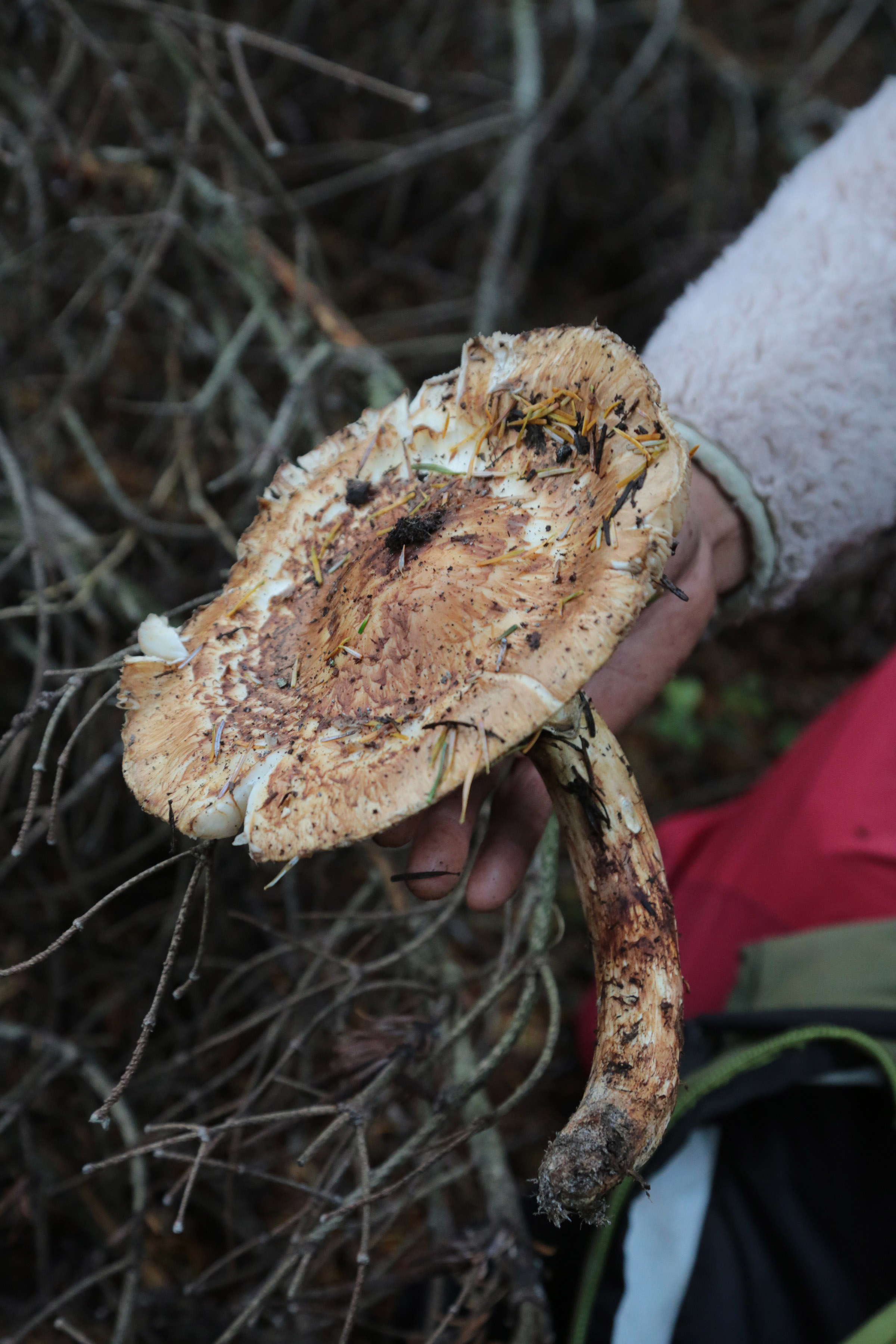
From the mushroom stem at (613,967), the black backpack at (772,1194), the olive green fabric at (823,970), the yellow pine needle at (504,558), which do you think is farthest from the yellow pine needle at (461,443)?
the olive green fabric at (823,970)

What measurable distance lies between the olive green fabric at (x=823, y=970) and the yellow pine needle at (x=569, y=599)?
121cm

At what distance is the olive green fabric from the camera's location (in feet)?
6.12

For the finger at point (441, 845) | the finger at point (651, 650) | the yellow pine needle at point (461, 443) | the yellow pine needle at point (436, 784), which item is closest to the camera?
the yellow pine needle at point (436, 784)

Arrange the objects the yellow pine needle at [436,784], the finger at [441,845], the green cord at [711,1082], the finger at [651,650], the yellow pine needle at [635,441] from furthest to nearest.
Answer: the finger at [651,650], the green cord at [711,1082], the finger at [441,845], the yellow pine needle at [635,441], the yellow pine needle at [436,784]

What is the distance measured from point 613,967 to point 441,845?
33cm

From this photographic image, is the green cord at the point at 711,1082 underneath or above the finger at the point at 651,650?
underneath

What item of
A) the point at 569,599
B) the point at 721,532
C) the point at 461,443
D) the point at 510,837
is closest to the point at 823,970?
the point at 510,837

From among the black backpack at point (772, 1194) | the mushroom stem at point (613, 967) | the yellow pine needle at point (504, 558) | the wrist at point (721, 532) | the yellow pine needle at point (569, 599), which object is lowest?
the black backpack at point (772, 1194)

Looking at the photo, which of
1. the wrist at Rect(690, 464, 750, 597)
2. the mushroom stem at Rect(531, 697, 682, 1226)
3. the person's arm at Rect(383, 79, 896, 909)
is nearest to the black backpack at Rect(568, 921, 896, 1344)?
the mushroom stem at Rect(531, 697, 682, 1226)

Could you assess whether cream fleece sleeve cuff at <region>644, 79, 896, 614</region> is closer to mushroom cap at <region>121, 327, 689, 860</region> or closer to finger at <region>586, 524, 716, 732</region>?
finger at <region>586, 524, 716, 732</region>

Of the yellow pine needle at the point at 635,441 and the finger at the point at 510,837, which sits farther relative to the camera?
the finger at the point at 510,837

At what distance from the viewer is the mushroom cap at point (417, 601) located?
45.9 inches

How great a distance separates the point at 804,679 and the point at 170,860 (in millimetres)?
3288

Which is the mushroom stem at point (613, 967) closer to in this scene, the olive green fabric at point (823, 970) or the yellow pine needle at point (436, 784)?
the yellow pine needle at point (436, 784)
